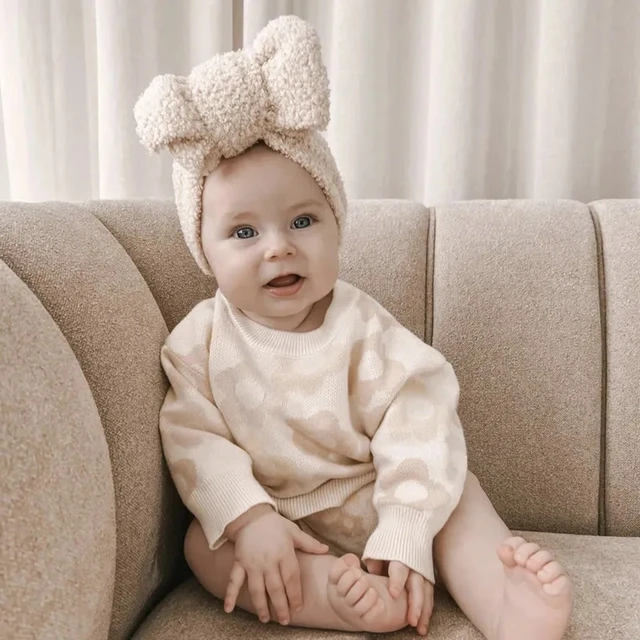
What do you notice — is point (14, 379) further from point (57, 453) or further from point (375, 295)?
point (375, 295)

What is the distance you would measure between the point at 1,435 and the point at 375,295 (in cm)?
73

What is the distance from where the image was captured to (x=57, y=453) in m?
0.63

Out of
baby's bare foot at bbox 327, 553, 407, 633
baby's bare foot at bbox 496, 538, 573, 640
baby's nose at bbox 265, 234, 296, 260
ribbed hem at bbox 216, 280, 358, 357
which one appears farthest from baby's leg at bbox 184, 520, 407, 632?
baby's nose at bbox 265, 234, 296, 260

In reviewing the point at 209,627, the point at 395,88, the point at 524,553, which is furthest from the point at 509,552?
the point at 395,88

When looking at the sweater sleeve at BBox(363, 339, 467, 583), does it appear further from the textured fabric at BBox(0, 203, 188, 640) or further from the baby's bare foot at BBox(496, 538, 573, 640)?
the textured fabric at BBox(0, 203, 188, 640)

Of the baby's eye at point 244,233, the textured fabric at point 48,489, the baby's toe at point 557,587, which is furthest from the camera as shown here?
the baby's eye at point 244,233

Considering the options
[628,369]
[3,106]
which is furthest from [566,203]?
[3,106]

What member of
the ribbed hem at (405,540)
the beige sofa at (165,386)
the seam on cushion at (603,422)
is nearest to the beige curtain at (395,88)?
the beige sofa at (165,386)

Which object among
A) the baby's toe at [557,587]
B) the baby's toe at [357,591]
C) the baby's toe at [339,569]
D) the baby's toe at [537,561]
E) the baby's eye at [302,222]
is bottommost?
the baby's toe at [357,591]

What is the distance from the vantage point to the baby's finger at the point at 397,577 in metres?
0.83

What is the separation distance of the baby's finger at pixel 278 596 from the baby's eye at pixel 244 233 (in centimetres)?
42

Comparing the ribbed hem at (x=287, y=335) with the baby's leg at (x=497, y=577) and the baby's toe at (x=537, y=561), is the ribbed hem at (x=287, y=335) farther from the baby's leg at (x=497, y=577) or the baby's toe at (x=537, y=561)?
the baby's toe at (x=537, y=561)

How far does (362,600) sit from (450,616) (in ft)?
0.49

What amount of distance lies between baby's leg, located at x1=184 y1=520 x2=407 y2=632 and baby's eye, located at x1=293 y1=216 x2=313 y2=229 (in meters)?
0.42
